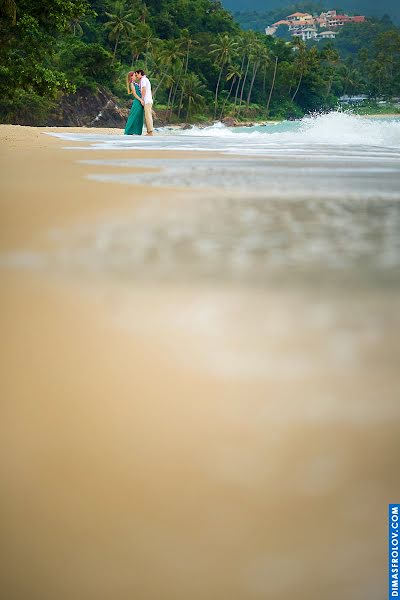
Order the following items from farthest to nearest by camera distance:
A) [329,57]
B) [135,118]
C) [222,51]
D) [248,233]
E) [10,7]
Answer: [329,57]
[222,51]
[10,7]
[135,118]
[248,233]

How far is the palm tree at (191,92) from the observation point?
6250cm

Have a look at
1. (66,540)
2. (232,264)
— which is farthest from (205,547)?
(232,264)

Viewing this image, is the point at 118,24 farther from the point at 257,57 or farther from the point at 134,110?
the point at 134,110

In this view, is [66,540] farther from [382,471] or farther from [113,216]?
[113,216]

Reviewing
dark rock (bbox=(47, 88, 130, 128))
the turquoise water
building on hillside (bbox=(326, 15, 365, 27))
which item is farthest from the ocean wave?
building on hillside (bbox=(326, 15, 365, 27))

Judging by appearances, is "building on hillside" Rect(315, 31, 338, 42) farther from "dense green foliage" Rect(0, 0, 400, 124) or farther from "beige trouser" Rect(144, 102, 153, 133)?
"beige trouser" Rect(144, 102, 153, 133)

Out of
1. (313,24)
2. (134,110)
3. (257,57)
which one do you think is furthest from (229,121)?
(313,24)

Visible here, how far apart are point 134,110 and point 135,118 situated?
0.17m

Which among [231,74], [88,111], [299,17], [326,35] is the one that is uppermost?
[299,17]

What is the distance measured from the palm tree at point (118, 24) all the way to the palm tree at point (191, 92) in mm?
5593

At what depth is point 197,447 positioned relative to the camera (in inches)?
40.7

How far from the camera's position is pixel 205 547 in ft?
2.75

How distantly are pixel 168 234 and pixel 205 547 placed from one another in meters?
1.81

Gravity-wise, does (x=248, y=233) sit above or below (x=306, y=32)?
below
